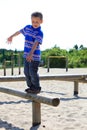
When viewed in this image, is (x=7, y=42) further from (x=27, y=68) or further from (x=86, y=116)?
(x=86, y=116)

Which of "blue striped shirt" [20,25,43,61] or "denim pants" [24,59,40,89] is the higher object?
"blue striped shirt" [20,25,43,61]

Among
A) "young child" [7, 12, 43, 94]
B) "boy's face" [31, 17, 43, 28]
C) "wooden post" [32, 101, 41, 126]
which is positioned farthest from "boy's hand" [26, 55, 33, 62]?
"wooden post" [32, 101, 41, 126]

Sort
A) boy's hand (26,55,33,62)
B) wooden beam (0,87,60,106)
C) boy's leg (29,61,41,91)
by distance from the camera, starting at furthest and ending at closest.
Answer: boy's leg (29,61,41,91)
boy's hand (26,55,33,62)
wooden beam (0,87,60,106)

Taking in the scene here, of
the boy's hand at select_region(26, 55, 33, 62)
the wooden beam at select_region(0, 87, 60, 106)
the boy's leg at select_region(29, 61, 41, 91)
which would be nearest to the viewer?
the wooden beam at select_region(0, 87, 60, 106)

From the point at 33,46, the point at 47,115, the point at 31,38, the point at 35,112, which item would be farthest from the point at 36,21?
the point at 47,115

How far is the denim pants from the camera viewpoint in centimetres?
523

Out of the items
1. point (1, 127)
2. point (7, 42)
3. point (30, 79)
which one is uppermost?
point (7, 42)

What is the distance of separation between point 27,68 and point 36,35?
1.67 feet

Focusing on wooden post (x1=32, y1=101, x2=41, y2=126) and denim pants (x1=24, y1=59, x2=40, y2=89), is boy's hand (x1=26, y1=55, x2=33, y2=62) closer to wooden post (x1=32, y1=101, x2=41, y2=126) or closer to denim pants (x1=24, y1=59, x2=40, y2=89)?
denim pants (x1=24, y1=59, x2=40, y2=89)

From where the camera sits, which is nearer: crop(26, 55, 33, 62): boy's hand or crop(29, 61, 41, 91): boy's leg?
crop(26, 55, 33, 62): boy's hand

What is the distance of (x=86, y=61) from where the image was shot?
2892 centimetres

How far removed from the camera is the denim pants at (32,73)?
206 inches

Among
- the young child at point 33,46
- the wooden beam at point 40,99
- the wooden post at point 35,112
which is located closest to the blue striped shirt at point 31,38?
the young child at point 33,46

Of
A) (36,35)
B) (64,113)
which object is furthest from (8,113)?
(36,35)
